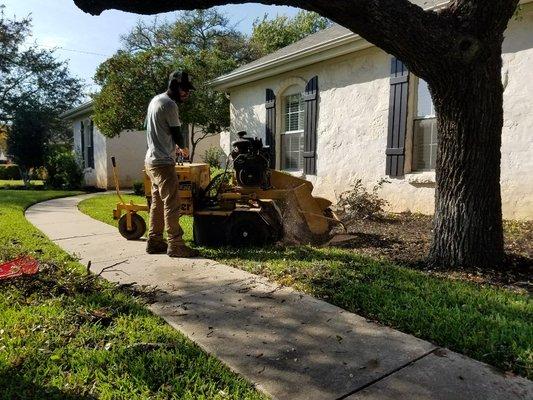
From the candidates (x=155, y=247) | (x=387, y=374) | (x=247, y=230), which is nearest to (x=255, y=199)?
(x=247, y=230)

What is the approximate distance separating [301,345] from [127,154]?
16.5 m

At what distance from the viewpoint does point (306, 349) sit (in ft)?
8.39

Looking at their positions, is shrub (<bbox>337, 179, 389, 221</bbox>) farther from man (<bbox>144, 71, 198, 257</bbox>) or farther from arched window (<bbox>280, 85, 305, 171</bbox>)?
man (<bbox>144, 71, 198, 257</bbox>)

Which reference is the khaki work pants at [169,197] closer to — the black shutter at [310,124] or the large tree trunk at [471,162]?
the large tree trunk at [471,162]

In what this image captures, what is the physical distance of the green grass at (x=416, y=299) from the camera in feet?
8.36

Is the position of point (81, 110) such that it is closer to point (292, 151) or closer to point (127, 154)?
point (127, 154)

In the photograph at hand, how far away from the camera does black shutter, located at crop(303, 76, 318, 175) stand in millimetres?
9617

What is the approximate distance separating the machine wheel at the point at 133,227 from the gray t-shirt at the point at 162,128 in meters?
1.26

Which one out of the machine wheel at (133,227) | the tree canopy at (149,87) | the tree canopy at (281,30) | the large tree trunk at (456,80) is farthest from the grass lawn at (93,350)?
the tree canopy at (281,30)

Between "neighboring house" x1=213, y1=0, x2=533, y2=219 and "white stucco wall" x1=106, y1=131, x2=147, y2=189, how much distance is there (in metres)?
8.10

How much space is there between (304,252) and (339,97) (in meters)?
5.12

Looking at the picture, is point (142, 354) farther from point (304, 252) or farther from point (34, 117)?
point (34, 117)

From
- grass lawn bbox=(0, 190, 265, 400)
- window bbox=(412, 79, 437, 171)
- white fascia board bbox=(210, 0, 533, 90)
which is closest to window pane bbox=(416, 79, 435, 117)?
window bbox=(412, 79, 437, 171)

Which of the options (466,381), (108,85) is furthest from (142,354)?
(108,85)
